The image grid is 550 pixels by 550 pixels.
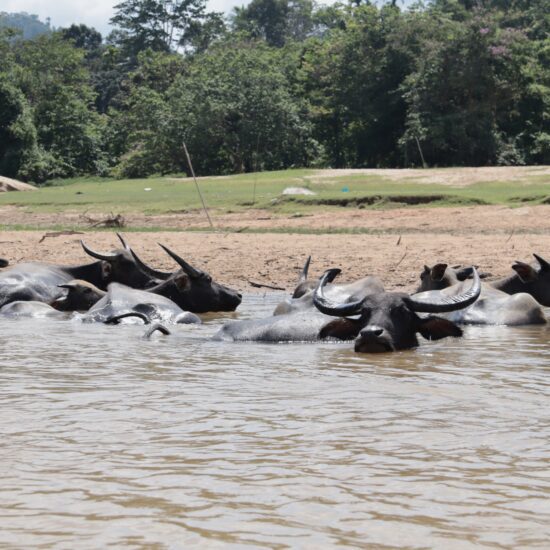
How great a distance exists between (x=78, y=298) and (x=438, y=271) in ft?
12.8

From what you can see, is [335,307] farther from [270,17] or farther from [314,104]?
[270,17]

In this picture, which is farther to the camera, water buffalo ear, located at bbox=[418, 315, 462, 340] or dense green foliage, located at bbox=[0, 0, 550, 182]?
dense green foliage, located at bbox=[0, 0, 550, 182]

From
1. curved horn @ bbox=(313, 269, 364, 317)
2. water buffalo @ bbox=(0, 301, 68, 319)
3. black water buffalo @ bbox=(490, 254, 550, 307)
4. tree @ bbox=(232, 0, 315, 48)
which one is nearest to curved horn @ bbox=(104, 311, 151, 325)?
water buffalo @ bbox=(0, 301, 68, 319)

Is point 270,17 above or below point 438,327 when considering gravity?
above

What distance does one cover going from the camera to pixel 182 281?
12.3m

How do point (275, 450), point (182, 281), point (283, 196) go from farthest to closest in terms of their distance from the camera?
point (283, 196)
point (182, 281)
point (275, 450)

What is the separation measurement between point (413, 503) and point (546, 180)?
84.4 ft

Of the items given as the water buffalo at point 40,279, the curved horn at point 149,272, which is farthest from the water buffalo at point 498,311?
the water buffalo at point 40,279

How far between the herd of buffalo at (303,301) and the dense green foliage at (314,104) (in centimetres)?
3038

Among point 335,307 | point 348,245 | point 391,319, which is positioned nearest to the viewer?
point 391,319

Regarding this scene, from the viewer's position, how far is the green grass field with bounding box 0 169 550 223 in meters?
25.4

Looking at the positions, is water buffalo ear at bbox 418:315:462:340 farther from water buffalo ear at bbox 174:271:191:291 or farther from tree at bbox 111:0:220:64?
tree at bbox 111:0:220:64

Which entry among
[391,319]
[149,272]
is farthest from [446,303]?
[149,272]

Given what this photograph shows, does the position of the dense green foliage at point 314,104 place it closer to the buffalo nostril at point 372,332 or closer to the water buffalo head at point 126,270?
the water buffalo head at point 126,270
